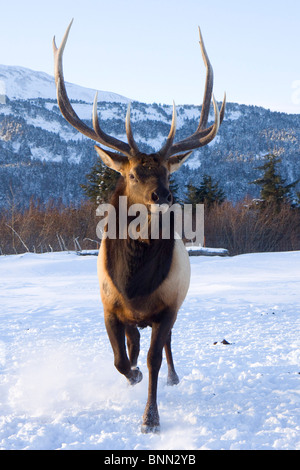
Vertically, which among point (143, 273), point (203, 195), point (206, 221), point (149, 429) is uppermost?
point (143, 273)

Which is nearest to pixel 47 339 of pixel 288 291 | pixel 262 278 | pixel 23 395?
pixel 23 395

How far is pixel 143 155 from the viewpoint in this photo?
3.79m

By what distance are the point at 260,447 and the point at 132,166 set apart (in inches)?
92.5

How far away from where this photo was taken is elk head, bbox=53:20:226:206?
3.55 metres

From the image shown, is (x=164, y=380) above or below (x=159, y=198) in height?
below

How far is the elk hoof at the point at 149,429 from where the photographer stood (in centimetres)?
323

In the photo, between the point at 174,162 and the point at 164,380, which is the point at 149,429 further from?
the point at 174,162

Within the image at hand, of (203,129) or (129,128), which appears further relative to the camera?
(203,129)

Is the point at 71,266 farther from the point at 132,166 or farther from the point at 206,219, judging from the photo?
the point at 206,219

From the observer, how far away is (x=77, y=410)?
3.63 m

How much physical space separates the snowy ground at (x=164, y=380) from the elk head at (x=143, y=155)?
68.4 inches

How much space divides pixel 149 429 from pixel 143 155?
219 cm

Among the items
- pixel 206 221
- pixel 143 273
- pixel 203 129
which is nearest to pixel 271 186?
pixel 206 221

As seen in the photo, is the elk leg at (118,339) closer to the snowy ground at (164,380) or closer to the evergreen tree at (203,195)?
the snowy ground at (164,380)
